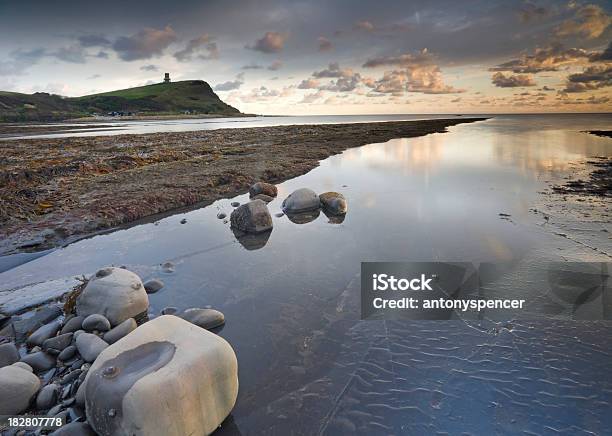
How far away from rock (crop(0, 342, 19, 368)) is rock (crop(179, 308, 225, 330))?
102 inches

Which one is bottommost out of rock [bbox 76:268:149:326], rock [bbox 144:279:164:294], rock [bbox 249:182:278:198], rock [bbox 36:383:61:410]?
rock [bbox 36:383:61:410]

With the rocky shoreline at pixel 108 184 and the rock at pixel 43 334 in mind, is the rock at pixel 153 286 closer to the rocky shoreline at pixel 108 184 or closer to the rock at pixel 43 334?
the rock at pixel 43 334

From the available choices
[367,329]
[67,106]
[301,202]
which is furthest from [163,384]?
[67,106]

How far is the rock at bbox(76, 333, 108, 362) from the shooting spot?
579 centimetres

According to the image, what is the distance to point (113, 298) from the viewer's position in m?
6.95

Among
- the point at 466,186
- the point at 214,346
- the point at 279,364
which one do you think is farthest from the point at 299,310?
the point at 466,186

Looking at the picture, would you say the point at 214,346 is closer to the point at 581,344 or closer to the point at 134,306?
the point at 134,306

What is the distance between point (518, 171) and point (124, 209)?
24.2 metres

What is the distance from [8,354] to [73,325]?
98cm

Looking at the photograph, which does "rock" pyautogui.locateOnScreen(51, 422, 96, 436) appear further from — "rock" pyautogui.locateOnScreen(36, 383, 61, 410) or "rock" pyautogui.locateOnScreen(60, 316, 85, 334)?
"rock" pyautogui.locateOnScreen(60, 316, 85, 334)

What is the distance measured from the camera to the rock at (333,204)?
47.8 feet

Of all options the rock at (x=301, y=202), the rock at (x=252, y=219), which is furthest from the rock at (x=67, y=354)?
the rock at (x=301, y=202)

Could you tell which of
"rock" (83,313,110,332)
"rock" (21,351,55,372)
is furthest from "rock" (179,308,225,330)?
"rock" (21,351,55,372)

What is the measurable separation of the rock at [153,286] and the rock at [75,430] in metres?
4.24
